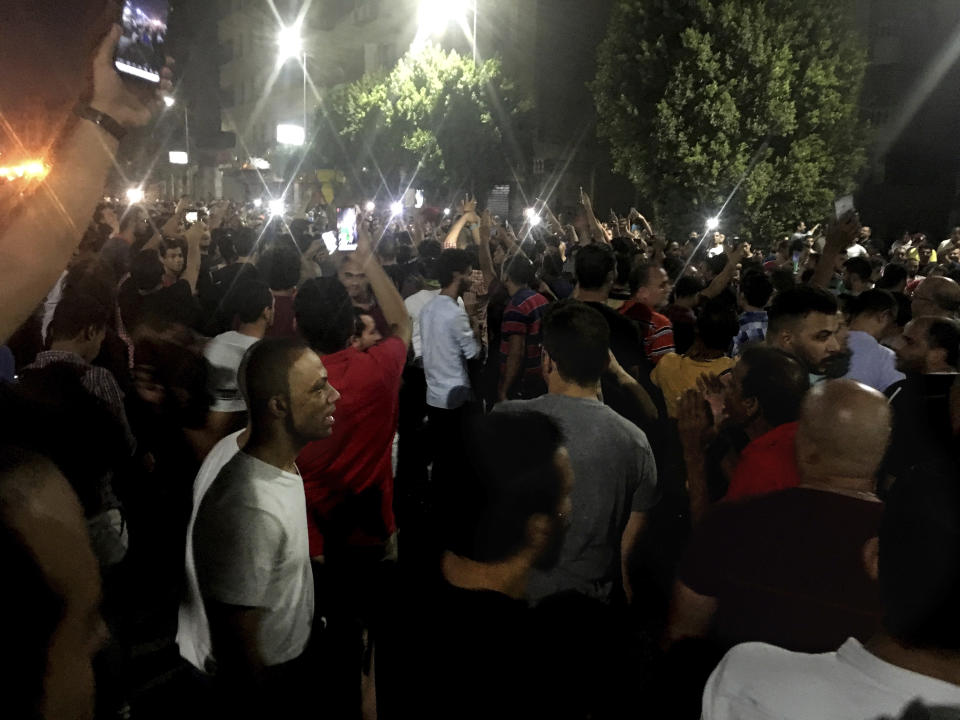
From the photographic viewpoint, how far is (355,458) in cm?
365

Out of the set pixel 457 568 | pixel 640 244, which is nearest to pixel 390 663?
pixel 457 568

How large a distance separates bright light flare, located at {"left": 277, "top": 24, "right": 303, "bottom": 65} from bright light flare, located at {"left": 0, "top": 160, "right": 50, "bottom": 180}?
59.2 m

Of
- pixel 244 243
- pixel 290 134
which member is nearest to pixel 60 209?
pixel 244 243

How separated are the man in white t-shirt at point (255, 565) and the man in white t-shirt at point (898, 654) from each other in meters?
1.31

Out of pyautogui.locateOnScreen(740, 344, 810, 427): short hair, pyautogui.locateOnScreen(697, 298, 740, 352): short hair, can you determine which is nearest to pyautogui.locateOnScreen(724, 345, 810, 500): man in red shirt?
pyautogui.locateOnScreen(740, 344, 810, 427): short hair

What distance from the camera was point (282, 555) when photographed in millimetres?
2379

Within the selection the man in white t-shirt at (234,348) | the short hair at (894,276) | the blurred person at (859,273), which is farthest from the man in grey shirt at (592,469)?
the blurred person at (859,273)

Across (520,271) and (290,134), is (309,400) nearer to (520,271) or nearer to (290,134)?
(520,271)

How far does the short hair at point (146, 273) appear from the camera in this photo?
241 inches

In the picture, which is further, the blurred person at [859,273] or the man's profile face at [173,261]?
the man's profile face at [173,261]

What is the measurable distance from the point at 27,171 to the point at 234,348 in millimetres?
2378

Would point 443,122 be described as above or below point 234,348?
above

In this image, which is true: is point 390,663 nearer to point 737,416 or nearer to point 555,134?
point 737,416

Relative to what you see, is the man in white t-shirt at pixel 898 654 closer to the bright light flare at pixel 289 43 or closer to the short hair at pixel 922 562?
the short hair at pixel 922 562
